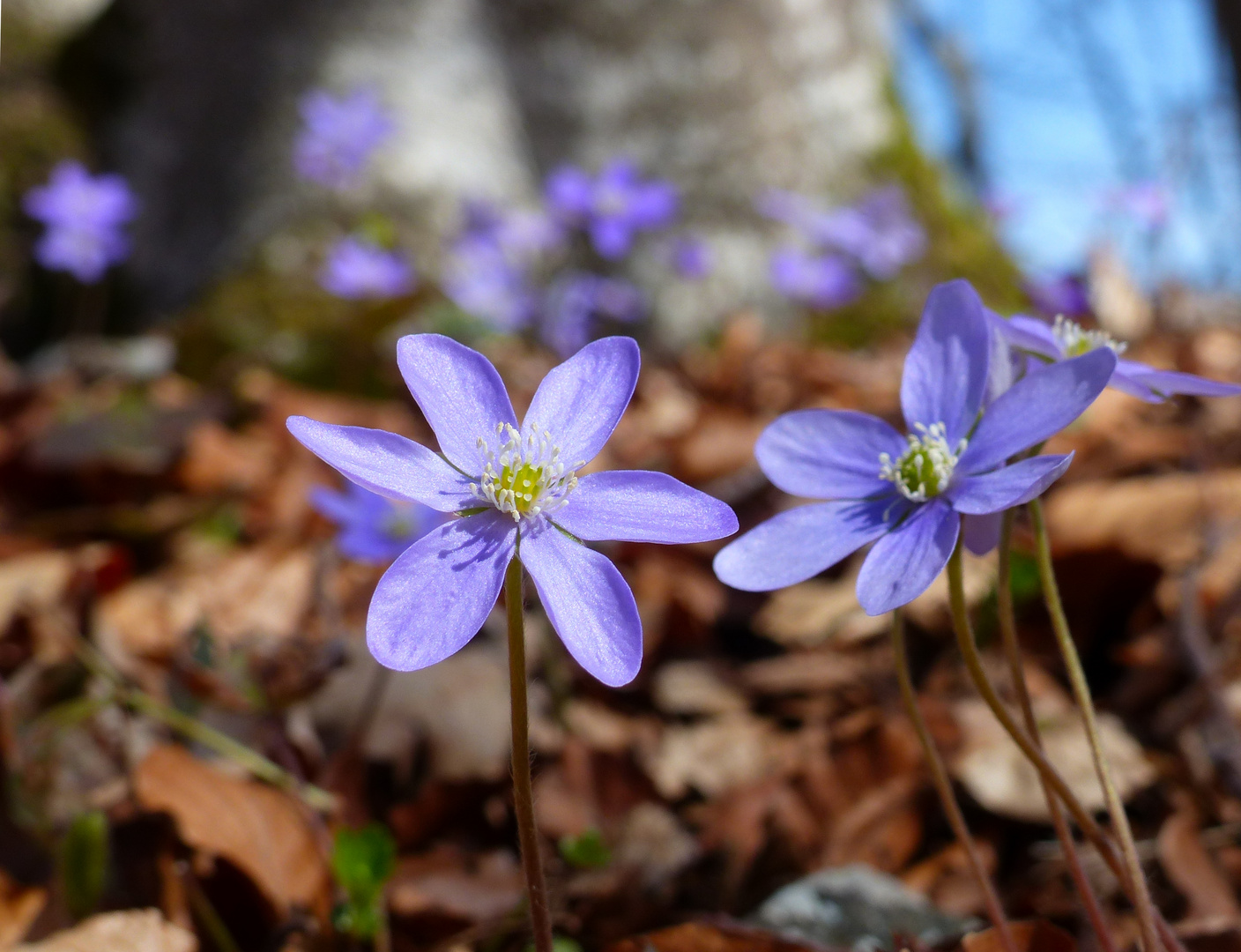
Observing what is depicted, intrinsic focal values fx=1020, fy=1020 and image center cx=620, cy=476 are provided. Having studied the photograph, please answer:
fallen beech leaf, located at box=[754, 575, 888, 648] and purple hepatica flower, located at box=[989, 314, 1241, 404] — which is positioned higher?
fallen beech leaf, located at box=[754, 575, 888, 648]

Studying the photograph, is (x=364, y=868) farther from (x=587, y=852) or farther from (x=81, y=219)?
(x=81, y=219)

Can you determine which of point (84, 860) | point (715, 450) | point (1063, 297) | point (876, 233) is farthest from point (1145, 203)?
point (84, 860)

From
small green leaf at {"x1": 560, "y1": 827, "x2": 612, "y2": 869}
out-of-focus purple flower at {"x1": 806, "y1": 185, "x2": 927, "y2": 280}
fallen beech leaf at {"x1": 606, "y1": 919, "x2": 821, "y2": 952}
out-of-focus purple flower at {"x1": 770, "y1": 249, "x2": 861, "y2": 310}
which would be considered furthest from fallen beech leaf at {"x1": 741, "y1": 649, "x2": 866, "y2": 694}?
out-of-focus purple flower at {"x1": 806, "y1": 185, "x2": 927, "y2": 280}

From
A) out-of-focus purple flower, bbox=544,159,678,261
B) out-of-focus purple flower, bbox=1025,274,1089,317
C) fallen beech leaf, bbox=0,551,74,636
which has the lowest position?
fallen beech leaf, bbox=0,551,74,636

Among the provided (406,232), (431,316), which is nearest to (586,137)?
(406,232)

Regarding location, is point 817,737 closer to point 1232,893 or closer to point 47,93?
point 1232,893

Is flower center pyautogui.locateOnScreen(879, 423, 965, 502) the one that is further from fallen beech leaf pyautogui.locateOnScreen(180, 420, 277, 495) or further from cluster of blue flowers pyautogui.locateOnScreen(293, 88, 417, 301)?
cluster of blue flowers pyautogui.locateOnScreen(293, 88, 417, 301)
